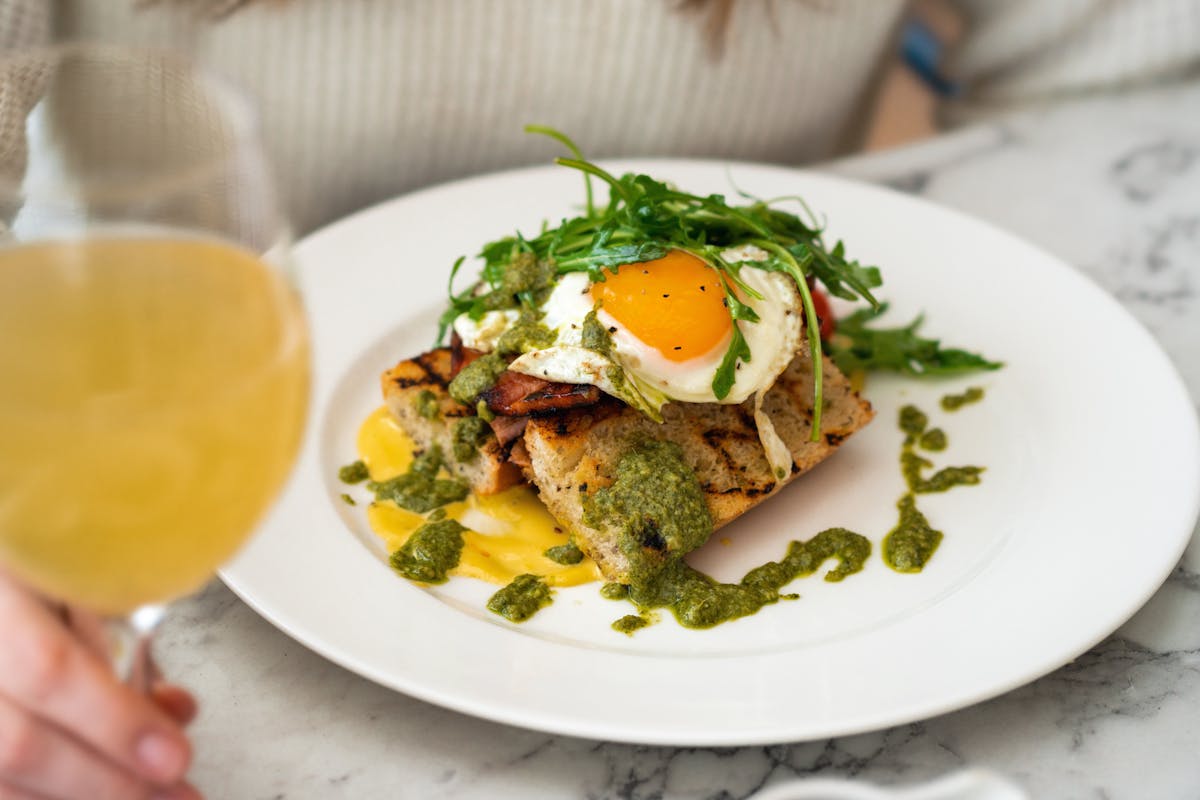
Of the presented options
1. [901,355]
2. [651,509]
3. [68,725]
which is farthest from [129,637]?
[901,355]

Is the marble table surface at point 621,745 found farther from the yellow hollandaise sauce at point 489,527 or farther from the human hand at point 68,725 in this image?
the human hand at point 68,725

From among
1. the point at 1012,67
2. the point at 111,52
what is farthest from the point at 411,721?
the point at 1012,67

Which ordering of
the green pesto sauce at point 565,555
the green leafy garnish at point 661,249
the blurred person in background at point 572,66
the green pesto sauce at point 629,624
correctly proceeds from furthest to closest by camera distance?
1. the blurred person in background at point 572,66
2. the green leafy garnish at point 661,249
3. the green pesto sauce at point 565,555
4. the green pesto sauce at point 629,624

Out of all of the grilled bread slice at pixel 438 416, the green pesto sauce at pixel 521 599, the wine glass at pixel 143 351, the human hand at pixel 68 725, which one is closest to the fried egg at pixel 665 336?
the grilled bread slice at pixel 438 416

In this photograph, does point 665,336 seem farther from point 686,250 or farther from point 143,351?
point 143,351

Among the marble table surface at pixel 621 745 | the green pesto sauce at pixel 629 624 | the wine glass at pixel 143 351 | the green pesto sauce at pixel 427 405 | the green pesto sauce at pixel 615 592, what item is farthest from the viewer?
the green pesto sauce at pixel 427 405

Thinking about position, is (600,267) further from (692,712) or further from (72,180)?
(72,180)

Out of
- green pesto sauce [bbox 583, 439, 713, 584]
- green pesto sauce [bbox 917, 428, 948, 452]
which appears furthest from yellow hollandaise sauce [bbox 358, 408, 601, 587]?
green pesto sauce [bbox 917, 428, 948, 452]
